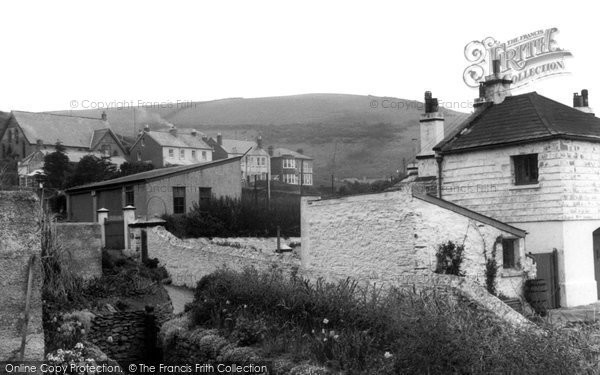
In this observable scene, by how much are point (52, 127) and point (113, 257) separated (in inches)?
2605

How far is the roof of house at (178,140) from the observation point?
8100cm

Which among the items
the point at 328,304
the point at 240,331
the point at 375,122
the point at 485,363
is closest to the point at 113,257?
the point at 240,331

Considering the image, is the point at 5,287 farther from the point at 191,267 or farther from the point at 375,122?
the point at 375,122

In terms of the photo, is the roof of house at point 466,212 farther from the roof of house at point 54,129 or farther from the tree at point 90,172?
the roof of house at point 54,129

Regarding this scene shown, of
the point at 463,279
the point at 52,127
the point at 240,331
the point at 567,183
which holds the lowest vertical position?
the point at 240,331

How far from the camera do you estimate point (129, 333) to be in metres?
15.9

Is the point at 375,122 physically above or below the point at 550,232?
above

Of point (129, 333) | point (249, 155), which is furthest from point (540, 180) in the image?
point (249, 155)

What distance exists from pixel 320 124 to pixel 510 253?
116741 mm

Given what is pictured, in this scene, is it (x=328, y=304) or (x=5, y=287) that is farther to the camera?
(x=328, y=304)

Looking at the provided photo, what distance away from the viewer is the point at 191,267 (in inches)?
874

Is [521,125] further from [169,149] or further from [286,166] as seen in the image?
[286,166]

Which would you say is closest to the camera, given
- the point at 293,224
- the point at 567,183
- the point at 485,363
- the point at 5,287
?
the point at 5,287

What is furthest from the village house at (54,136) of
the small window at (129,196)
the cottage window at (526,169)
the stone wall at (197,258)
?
the cottage window at (526,169)
